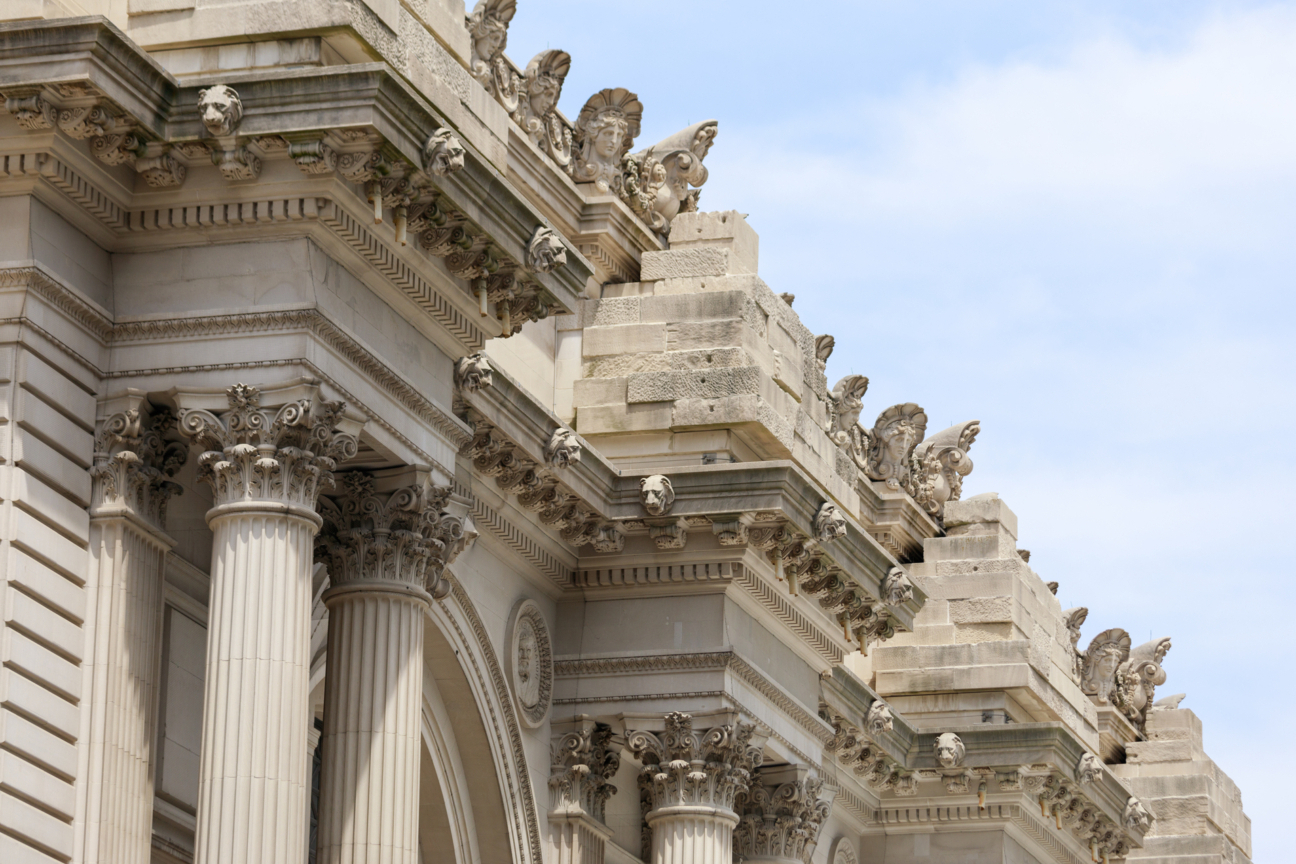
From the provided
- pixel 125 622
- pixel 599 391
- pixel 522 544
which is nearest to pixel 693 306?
pixel 599 391

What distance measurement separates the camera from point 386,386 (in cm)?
2694

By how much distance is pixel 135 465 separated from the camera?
2514 centimetres

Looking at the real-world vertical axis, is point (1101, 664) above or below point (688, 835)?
above

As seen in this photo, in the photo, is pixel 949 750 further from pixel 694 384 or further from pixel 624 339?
pixel 624 339

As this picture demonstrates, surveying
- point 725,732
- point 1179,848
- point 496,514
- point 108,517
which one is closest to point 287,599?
point 108,517

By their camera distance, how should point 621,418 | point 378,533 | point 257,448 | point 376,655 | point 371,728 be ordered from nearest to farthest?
1. point 257,448
2. point 371,728
3. point 376,655
4. point 378,533
5. point 621,418

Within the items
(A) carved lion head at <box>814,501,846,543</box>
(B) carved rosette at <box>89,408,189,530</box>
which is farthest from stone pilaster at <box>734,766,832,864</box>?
(B) carved rosette at <box>89,408,189,530</box>

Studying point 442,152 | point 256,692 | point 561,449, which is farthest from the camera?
point 561,449

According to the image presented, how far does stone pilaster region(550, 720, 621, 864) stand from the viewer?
34625mm

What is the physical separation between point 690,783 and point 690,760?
0.30 meters

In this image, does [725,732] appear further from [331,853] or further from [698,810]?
[331,853]

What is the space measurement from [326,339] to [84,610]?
3373mm

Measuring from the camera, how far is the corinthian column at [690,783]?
34.5m

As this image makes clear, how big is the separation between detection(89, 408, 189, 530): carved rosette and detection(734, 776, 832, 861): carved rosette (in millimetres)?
13596
